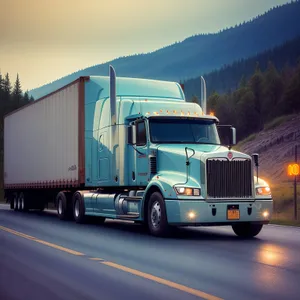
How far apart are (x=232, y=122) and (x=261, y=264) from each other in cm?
14889

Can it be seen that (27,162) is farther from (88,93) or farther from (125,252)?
(125,252)

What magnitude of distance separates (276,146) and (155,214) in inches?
3413

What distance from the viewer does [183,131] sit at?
18109mm

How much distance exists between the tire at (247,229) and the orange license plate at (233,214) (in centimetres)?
106

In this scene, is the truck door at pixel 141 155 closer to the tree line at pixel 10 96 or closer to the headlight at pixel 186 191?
the headlight at pixel 186 191

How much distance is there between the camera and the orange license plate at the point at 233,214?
16.0 metres

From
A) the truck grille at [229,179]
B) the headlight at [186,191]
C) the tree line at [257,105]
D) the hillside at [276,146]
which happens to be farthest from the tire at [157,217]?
the tree line at [257,105]

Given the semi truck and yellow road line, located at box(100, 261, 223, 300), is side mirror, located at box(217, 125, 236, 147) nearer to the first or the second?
the semi truck

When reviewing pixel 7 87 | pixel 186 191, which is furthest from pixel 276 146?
pixel 7 87

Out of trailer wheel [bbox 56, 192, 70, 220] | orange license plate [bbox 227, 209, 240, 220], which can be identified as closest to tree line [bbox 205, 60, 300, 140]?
trailer wheel [bbox 56, 192, 70, 220]

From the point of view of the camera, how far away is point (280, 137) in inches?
4087

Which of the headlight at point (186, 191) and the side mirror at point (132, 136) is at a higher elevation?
the side mirror at point (132, 136)

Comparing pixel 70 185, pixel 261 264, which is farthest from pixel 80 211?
pixel 261 264

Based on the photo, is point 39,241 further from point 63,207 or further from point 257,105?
point 257,105
